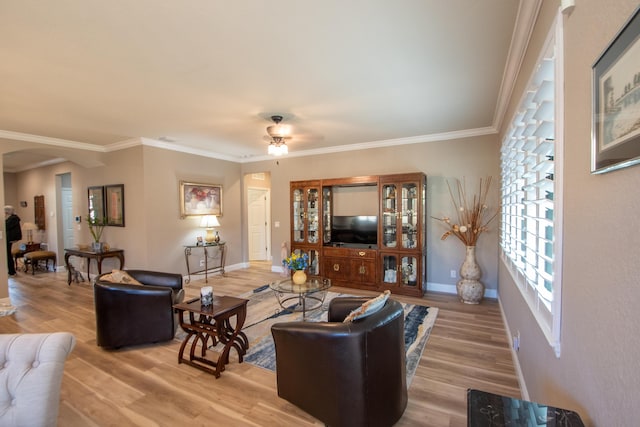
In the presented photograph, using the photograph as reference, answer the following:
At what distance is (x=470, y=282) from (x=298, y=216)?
3193 mm

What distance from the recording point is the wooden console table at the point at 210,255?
18.5 feet

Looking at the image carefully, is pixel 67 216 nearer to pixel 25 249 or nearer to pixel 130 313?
pixel 25 249

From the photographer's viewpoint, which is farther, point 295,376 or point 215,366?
point 215,366

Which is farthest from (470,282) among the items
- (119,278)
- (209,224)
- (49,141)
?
(49,141)

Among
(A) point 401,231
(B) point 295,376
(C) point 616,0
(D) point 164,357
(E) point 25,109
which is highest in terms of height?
(E) point 25,109

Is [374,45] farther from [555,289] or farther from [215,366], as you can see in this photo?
[215,366]

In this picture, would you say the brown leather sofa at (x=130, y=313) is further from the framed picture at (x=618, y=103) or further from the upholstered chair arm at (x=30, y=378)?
the framed picture at (x=618, y=103)

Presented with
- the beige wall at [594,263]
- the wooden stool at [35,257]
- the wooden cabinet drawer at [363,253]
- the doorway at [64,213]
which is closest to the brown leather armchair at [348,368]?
the beige wall at [594,263]

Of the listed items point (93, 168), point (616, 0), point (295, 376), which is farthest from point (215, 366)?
point (93, 168)

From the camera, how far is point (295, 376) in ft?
6.47

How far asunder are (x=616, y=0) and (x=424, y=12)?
127 cm

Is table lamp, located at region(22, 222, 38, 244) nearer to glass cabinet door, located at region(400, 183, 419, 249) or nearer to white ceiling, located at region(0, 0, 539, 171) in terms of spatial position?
white ceiling, located at region(0, 0, 539, 171)

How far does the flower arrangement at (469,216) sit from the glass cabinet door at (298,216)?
8.23 feet

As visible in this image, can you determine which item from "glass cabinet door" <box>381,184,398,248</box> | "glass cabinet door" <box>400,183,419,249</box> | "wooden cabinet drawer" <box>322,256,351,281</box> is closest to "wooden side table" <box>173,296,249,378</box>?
"wooden cabinet drawer" <box>322,256,351,281</box>
